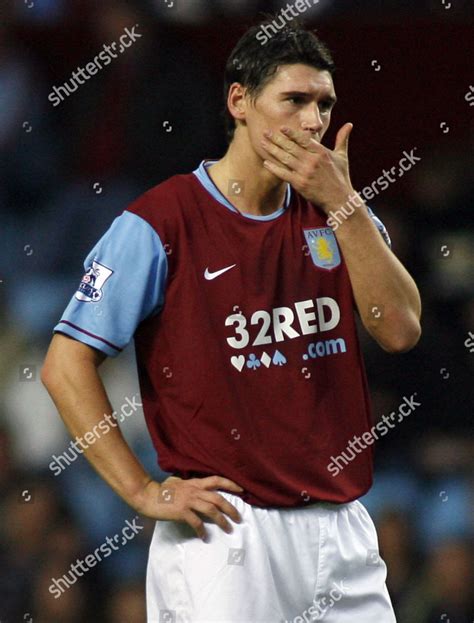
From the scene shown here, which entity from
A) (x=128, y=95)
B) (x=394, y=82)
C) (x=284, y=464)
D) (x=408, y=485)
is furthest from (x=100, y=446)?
(x=394, y=82)

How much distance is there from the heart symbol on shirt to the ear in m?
0.62

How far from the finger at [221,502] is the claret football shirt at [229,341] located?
6 centimetres

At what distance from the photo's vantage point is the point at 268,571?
7.89 feet

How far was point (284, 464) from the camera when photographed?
245 cm

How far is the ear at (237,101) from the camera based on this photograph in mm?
2750

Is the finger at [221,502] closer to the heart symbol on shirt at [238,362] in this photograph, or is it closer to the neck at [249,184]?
the heart symbol on shirt at [238,362]

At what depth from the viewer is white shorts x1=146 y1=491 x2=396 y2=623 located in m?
2.38

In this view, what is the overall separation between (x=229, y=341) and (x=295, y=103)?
582 millimetres

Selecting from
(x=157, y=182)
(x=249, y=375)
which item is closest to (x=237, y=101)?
(x=249, y=375)

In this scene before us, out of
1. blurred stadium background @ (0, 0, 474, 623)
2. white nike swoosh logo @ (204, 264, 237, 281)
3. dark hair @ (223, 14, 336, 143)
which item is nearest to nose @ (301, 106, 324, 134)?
dark hair @ (223, 14, 336, 143)

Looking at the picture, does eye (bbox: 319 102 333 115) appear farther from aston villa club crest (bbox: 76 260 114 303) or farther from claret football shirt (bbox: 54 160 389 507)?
aston villa club crest (bbox: 76 260 114 303)

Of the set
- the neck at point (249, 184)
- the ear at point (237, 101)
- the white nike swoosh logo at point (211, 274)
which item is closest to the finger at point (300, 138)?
the neck at point (249, 184)

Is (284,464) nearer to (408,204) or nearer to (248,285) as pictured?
(248,285)

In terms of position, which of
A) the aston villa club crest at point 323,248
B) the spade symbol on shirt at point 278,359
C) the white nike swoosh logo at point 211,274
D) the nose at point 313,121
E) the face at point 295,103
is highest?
the face at point 295,103
